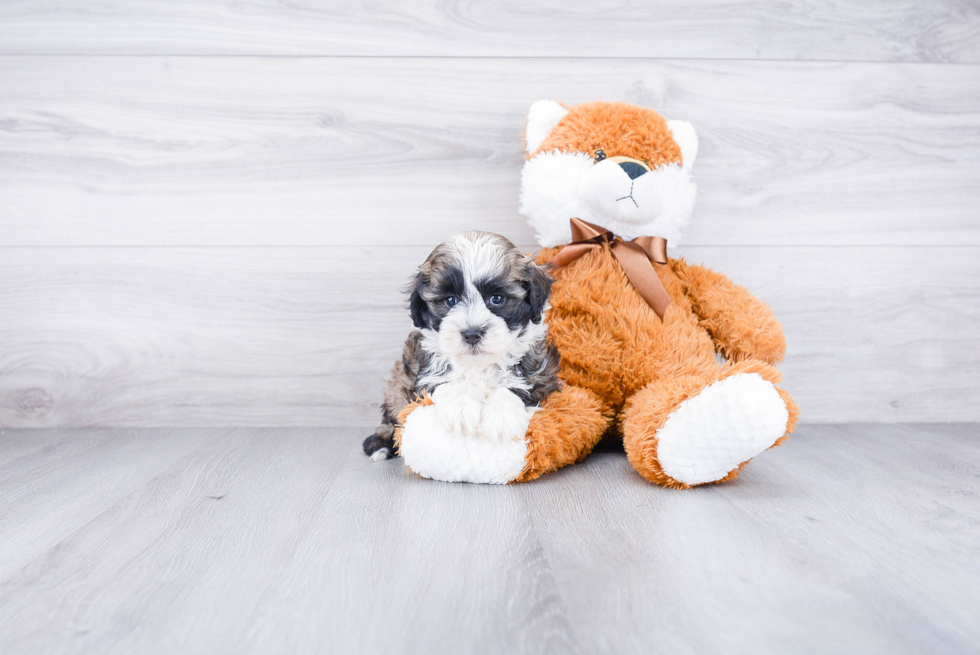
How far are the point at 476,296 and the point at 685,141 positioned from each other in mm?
645

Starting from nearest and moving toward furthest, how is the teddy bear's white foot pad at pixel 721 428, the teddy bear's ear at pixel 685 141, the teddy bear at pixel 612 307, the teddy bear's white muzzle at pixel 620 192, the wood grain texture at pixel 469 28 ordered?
the teddy bear's white foot pad at pixel 721 428
the teddy bear at pixel 612 307
the teddy bear's white muzzle at pixel 620 192
the teddy bear's ear at pixel 685 141
the wood grain texture at pixel 469 28

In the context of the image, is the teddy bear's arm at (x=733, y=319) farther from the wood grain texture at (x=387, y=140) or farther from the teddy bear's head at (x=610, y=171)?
the wood grain texture at (x=387, y=140)

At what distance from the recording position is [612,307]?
1.38 metres

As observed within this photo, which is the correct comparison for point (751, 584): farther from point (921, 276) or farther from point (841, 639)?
point (921, 276)

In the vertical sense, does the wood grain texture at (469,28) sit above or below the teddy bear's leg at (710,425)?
above

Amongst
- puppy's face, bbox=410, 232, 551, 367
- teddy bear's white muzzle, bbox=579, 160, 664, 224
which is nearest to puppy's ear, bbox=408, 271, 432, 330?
puppy's face, bbox=410, 232, 551, 367

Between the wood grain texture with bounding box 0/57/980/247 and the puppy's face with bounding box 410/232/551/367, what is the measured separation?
1.50 feet

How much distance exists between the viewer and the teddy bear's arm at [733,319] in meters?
1.40

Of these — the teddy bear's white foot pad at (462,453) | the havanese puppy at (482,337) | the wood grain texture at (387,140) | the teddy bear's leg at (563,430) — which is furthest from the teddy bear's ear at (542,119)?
the teddy bear's white foot pad at (462,453)

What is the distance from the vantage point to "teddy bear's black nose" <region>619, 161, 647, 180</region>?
135cm

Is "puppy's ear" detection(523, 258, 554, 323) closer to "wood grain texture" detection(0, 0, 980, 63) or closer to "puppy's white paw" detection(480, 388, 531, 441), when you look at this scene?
"puppy's white paw" detection(480, 388, 531, 441)

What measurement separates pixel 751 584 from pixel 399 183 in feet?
3.98

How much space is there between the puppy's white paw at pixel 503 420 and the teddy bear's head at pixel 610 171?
1.43 feet

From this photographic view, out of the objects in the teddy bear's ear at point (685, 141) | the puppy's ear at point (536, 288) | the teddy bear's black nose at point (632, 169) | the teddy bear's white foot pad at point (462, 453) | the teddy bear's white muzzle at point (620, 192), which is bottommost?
the teddy bear's white foot pad at point (462, 453)
